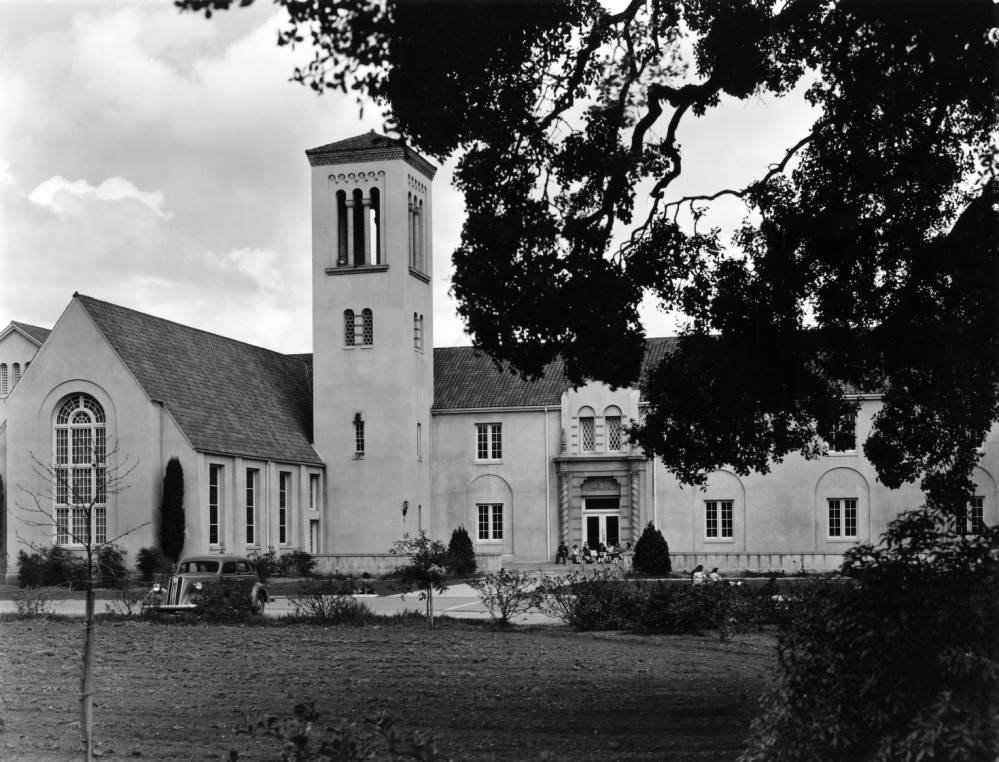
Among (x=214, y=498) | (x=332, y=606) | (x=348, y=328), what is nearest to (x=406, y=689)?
(x=332, y=606)

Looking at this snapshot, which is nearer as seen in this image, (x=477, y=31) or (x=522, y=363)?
(x=477, y=31)

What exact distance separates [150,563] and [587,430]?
2087 centimetres

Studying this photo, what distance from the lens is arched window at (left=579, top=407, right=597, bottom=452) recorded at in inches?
2334

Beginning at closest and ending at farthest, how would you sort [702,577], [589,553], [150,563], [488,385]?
[702,577], [150,563], [589,553], [488,385]

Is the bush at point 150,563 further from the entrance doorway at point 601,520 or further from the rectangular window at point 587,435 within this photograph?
the rectangular window at point 587,435

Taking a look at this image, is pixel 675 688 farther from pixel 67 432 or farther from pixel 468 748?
pixel 67 432

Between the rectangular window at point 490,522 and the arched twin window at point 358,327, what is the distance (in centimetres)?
916

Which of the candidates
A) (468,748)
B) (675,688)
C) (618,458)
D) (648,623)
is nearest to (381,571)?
(618,458)

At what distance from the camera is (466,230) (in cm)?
1520

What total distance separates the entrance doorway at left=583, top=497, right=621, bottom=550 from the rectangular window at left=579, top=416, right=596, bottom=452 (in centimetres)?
227

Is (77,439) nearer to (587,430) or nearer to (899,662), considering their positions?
(587,430)

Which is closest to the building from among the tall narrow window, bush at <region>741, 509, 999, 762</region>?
the tall narrow window

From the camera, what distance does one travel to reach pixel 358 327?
2299 inches

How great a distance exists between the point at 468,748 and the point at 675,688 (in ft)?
16.4
